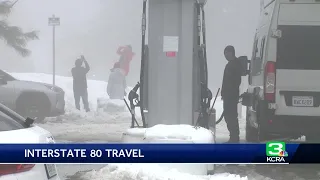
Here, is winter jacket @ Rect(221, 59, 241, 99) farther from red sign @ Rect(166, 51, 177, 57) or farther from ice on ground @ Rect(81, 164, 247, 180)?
ice on ground @ Rect(81, 164, 247, 180)

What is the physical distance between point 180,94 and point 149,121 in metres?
0.50

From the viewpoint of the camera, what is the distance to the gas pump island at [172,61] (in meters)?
6.29

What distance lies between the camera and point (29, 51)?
4.61 meters

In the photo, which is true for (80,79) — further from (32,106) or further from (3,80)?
(32,106)

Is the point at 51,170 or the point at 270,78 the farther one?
the point at 270,78

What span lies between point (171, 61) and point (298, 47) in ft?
6.17

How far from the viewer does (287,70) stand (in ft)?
24.2

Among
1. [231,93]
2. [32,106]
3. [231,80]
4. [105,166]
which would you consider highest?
[231,80]

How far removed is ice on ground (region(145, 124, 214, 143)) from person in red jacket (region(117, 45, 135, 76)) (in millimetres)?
630

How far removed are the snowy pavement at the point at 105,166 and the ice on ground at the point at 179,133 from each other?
30cm

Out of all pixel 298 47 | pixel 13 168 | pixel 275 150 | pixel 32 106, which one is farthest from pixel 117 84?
pixel 298 47

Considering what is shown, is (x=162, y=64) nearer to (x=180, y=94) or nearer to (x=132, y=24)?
(x=180, y=94)

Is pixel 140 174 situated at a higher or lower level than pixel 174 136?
lower

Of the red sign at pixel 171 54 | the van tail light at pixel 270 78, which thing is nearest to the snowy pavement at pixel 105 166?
the van tail light at pixel 270 78
